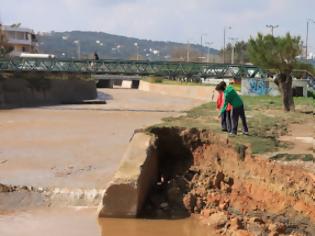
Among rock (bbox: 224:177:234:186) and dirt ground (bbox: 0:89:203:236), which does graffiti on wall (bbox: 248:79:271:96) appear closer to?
dirt ground (bbox: 0:89:203:236)

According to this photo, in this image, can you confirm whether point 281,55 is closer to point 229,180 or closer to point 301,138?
point 301,138

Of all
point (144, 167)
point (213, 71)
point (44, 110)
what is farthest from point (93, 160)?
point (213, 71)

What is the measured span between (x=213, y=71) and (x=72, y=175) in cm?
3866

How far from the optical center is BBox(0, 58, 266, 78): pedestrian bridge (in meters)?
56.1

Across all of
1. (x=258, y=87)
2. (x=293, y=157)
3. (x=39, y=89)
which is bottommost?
(x=39, y=89)

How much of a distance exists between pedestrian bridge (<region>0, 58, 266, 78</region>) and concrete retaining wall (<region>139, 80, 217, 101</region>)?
24.7 ft

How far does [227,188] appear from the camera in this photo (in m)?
14.4

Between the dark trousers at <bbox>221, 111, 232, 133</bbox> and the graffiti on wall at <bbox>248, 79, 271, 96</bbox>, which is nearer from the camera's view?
the dark trousers at <bbox>221, 111, 232, 133</bbox>

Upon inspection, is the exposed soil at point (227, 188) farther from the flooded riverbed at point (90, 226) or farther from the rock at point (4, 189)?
the rock at point (4, 189)

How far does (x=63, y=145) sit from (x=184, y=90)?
51.3 m

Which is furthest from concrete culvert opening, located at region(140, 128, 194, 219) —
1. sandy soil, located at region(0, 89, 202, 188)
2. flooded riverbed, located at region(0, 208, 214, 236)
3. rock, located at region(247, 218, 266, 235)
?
sandy soil, located at region(0, 89, 202, 188)

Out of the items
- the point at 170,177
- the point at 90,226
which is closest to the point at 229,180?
the point at 170,177

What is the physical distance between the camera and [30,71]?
5856 cm

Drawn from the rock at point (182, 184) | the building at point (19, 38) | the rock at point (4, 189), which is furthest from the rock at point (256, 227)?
the building at point (19, 38)
